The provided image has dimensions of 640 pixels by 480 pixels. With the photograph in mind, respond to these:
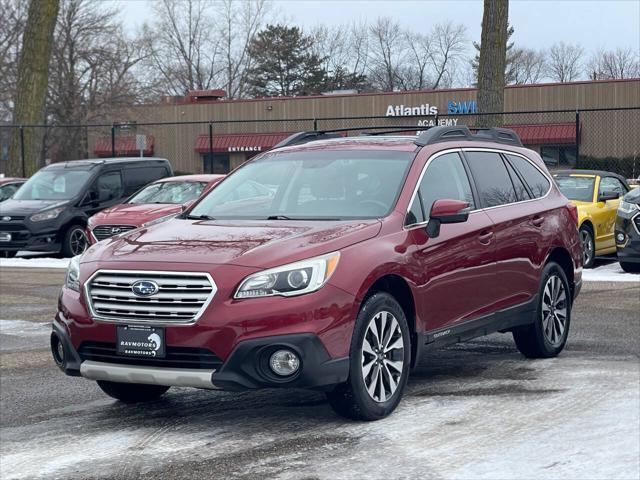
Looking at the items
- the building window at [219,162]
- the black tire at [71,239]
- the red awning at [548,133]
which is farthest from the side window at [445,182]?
the building window at [219,162]

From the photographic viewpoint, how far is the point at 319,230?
21.4 ft

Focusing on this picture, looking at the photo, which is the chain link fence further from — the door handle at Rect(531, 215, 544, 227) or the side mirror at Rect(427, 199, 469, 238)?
the side mirror at Rect(427, 199, 469, 238)

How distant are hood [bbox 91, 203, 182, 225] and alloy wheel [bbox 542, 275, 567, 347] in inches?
386

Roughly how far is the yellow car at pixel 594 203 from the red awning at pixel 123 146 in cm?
3750

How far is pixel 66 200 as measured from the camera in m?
20.4

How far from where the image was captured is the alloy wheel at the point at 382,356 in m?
6.32

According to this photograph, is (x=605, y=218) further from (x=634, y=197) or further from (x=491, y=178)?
(x=491, y=178)

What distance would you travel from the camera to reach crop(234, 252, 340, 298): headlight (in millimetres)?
5945

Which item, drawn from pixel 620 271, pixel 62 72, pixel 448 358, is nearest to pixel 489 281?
pixel 448 358

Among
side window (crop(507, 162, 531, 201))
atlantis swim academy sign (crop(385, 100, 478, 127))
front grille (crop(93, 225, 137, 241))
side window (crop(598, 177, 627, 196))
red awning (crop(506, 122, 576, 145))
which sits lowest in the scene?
front grille (crop(93, 225, 137, 241))

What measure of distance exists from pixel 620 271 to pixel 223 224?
10.7 meters

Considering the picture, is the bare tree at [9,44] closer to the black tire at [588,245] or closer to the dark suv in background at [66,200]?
the dark suv in background at [66,200]

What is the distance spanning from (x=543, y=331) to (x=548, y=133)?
3779cm

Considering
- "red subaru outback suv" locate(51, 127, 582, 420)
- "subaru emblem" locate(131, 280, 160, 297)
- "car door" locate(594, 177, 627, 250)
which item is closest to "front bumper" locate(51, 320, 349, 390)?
"red subaru outback suv" locate(51, 127, 582, 420)
